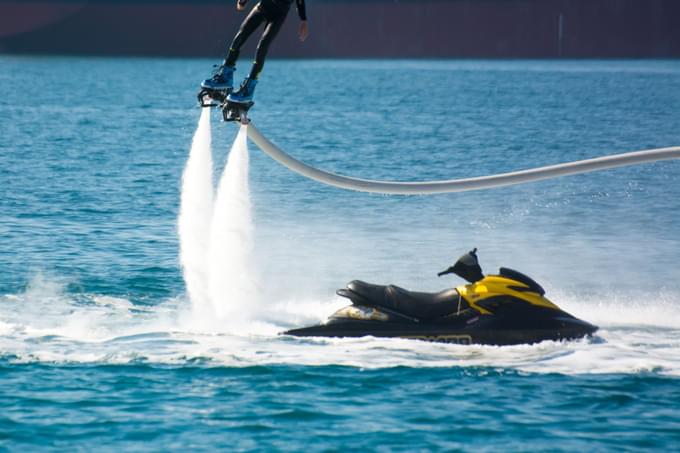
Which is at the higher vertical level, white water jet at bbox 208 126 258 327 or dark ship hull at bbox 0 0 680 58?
dark ship hull at bbox 0 0 680 58

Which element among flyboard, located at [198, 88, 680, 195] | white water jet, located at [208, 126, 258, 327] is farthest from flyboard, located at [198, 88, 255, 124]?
white water jet, located at [208, 126, 258, 327]

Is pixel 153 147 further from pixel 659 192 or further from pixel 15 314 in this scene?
pixel 15 314

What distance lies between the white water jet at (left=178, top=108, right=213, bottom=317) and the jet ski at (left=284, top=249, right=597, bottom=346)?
2.98 metres

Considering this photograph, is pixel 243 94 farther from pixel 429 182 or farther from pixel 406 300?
pixel 406 300

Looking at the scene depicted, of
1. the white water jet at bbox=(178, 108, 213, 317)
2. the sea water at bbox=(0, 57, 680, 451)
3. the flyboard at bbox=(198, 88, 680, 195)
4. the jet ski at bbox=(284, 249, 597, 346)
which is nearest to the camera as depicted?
the sea water at bbox=(0, 57, 680, 451)

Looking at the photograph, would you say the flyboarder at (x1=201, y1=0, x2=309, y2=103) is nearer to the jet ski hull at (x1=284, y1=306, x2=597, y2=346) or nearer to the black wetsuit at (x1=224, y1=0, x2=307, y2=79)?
the black wetsuit at (x1=224, y1=0, x2=307, y2=79)

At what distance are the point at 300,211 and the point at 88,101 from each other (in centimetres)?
6199

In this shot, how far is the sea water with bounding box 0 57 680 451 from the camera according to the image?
1332 centimetres

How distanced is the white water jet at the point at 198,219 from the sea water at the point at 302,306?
0.05 m

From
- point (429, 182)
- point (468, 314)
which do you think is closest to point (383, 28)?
point (429, 182)

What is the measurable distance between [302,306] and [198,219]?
7.35 feet

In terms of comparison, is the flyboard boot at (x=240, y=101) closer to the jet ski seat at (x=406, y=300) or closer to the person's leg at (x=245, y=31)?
the person's leg at (x=245, y=31)

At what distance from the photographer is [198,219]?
750 inches

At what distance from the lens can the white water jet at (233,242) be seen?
1825 cm
